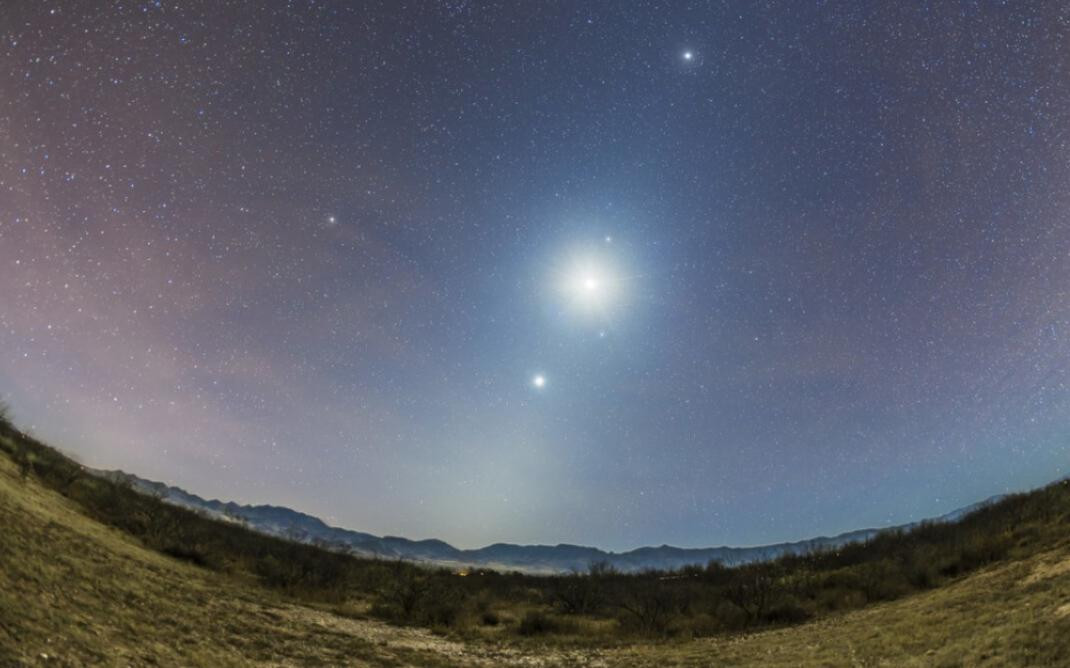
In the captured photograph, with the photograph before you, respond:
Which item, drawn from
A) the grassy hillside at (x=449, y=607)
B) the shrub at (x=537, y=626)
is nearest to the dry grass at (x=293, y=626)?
the grassy hillside at (x=449, y=607)

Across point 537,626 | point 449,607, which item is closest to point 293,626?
point 449,607

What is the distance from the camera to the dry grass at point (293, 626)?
660 centimetres

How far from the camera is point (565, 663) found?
11.6 meters

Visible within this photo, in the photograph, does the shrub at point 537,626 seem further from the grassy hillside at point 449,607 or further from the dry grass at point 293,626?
the dry grass at point 293,626

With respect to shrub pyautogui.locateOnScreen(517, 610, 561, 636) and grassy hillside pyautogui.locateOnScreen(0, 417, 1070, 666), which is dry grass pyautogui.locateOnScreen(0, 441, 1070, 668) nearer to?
grassy hillside pyautogui.locateOnScreen(0, 417, 1070, 666)

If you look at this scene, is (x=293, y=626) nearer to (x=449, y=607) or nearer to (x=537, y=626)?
(x=449, y=607)

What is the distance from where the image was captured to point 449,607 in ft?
54.9

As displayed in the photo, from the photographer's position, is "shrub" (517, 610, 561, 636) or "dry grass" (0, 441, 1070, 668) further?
"shrub" (517, 610, 561, 636)

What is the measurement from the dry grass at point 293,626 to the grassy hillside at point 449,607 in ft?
0.15

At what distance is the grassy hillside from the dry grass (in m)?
0.05

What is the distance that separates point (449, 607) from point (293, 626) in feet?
20.6

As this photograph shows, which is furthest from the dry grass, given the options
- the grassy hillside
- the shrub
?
the shrub

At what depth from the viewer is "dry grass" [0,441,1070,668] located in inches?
260

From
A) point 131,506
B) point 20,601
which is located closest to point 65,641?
point 20,601
